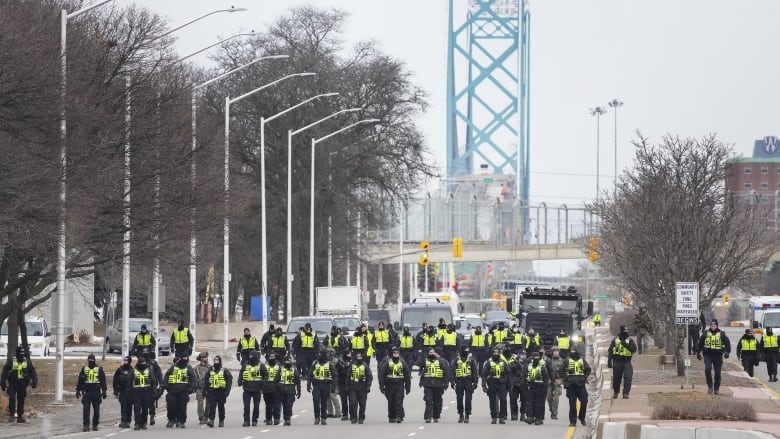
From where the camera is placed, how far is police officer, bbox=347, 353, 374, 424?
31.0 metres

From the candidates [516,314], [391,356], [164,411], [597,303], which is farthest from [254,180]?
[597,303]

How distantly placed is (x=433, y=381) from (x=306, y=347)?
970 centimetres

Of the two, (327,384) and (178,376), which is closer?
(178,376)

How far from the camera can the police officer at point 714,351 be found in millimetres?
33688

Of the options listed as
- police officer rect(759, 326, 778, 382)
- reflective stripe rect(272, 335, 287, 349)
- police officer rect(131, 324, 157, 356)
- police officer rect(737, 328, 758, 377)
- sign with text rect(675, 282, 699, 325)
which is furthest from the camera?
police officer rect(759, 326, 778, 382)

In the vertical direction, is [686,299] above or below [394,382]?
above

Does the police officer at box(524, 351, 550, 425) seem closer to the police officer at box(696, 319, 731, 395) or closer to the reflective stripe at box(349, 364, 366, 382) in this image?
the reflective stripe at box(349, 364, 366, 382)

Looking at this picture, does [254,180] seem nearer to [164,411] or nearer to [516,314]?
[516,314]

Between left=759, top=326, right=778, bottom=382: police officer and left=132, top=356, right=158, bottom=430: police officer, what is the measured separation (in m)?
18.6

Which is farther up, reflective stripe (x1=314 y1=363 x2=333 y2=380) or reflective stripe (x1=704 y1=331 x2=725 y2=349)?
reflective stripe (x1=704 y1=331 x2=725 y2=349)

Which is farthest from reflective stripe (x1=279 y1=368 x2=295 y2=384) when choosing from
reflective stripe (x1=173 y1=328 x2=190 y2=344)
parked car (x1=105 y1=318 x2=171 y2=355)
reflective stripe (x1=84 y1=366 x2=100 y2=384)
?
parked car (x1=105 y1=318 x2=171 y2=355)

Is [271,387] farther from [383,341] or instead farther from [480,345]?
[383,341]

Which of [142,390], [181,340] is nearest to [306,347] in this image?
[181,340]

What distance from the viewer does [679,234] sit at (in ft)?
132
